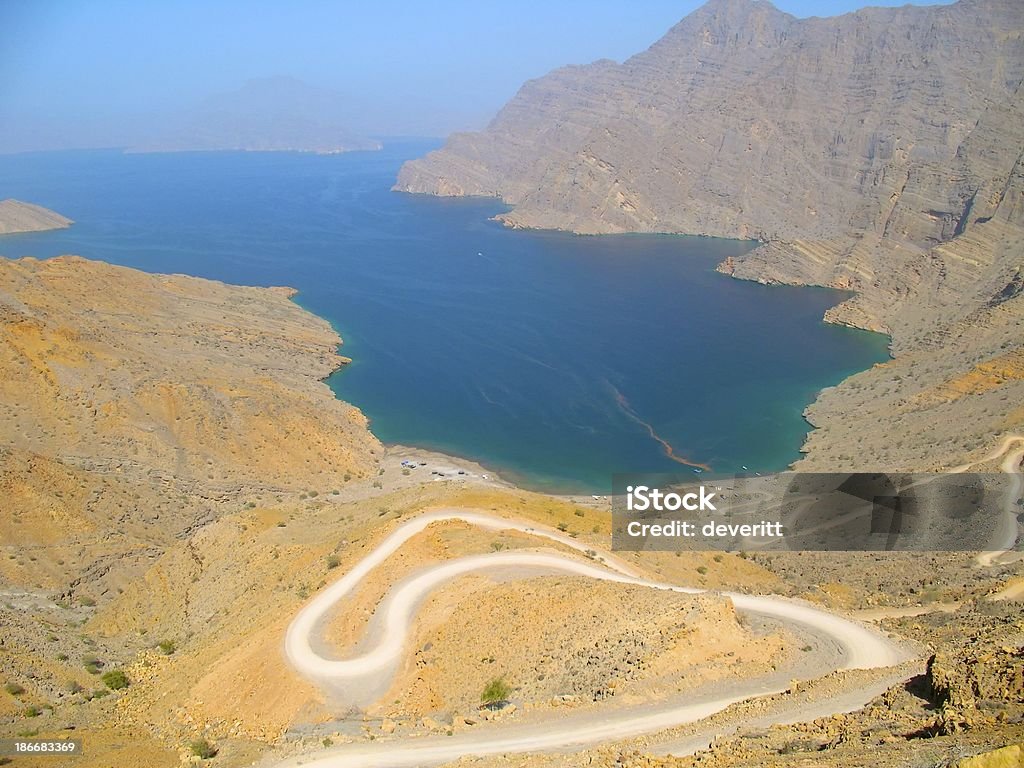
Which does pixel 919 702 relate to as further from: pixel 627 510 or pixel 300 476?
pixel 300 476

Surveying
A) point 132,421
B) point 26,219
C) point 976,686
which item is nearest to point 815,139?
point 132,421

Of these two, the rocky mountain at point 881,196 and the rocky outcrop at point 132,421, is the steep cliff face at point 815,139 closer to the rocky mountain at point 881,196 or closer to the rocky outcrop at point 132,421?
the rocky mountain at point 881,196

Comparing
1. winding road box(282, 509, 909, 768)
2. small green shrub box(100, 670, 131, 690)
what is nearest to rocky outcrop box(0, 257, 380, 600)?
small green shrub box(100, 670, 131, 690)

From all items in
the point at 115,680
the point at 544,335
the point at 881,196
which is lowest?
the point at 115,680

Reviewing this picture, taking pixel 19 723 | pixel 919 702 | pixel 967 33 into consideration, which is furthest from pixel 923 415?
pixel 967 33

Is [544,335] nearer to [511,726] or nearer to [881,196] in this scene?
[881,196]

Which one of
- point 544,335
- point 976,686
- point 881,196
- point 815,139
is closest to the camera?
point 976,686

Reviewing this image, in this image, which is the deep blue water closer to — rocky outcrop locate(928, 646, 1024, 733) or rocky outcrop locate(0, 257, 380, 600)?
rocky outcrop locate(0, 257, 380, 600)
